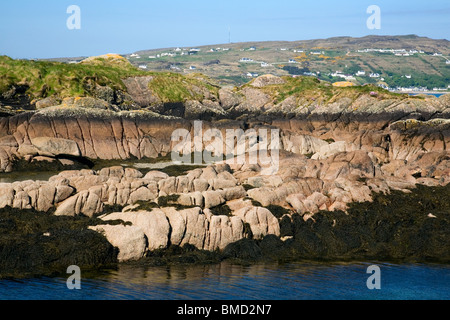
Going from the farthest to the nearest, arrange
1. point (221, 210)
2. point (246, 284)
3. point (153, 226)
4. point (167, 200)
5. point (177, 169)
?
point (177, 169), point (221, 210), point (167, 200), point (153, 226), point (246, 284)

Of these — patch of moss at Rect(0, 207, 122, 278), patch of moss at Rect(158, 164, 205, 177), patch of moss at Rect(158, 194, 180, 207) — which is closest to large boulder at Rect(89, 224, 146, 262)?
patch of moss at Rect(0, 207, 122, 278)

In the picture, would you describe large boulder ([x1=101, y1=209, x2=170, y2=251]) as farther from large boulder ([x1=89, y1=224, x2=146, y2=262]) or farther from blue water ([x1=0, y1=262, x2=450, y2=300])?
blue water ([x1=0, y1=262, x2=450, y2=300])

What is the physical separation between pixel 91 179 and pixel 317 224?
47.3 ft

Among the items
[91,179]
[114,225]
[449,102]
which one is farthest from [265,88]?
[114,225]

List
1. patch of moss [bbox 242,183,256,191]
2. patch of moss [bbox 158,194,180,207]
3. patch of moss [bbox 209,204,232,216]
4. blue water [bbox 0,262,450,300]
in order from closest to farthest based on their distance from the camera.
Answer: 1. blue water [bbox 0,262,450,300]
2. patch of moss [bbox 158,194,180,207]
3. patch of moss [bbox 209,204,232,216]
4. patch of moss [bbox 242,183,256,191]

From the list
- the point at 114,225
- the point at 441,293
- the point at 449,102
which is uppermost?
the point at 449,102

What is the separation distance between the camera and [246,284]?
3050 centimetres

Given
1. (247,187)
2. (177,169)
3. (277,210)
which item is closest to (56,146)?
(177,169)

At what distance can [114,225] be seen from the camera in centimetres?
3416

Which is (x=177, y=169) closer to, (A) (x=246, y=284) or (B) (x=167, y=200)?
(B) (x=167, y=200)

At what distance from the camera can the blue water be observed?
1122 inches

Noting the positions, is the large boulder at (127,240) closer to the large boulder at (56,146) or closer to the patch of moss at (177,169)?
the patch of moss at (177,169)

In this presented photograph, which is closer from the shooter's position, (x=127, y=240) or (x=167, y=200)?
(x=127, y=240)

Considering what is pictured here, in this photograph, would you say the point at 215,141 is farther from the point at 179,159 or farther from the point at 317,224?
the point at 317,224
